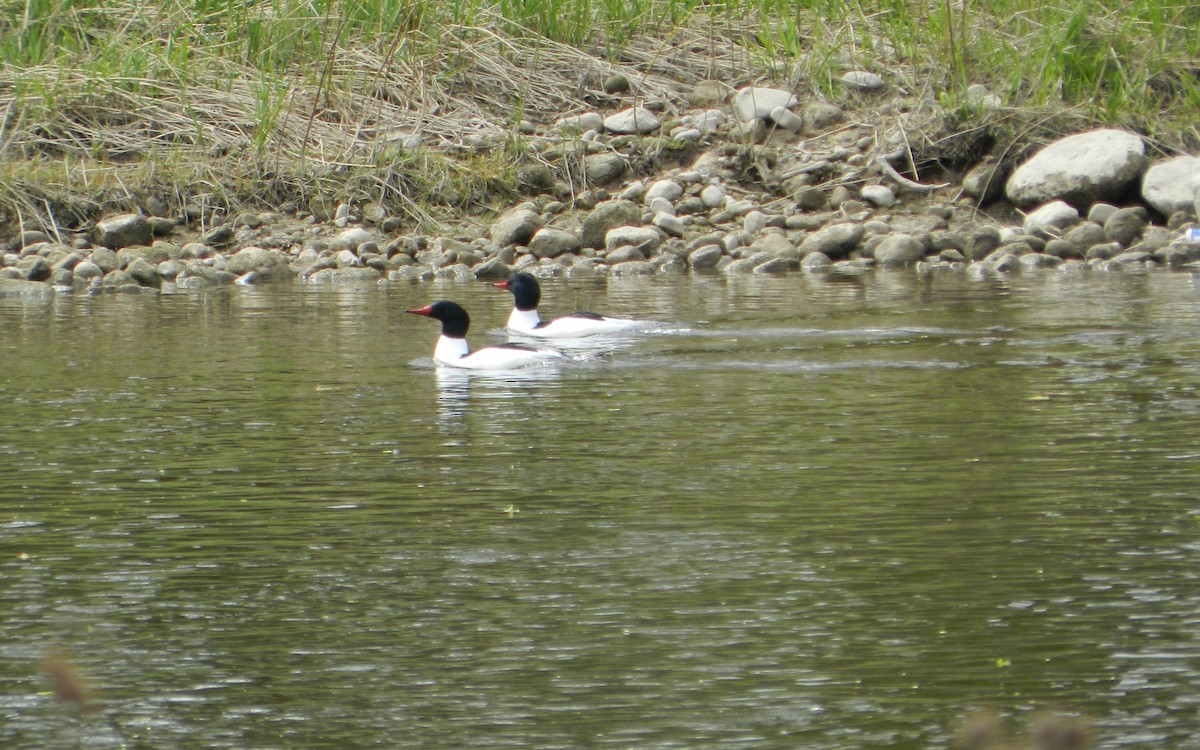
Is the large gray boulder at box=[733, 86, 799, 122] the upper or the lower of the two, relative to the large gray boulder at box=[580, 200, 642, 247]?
upper

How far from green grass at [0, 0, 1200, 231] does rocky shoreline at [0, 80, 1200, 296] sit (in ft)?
2.07

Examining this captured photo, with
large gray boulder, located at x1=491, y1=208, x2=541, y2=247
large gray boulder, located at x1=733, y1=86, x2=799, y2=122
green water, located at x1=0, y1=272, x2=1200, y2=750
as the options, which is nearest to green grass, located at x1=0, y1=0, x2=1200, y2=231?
large gray boulder, located at x1=733, y1=86, x2=799, y2=122

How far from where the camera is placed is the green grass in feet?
60.7

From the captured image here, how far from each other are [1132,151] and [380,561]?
13.3m

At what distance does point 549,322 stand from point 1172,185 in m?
7.43

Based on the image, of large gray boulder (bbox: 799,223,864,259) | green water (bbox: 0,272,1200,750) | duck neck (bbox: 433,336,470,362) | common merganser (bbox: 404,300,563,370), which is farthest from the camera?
large gray boulder (bbox: 799,223,864,259)

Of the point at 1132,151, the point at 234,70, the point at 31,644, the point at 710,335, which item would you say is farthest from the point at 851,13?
the point at 31,644

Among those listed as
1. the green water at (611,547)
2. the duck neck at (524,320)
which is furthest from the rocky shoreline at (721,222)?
the green water at (611,547)

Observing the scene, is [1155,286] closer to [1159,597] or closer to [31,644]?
[1159,597]

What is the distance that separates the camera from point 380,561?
537 cm

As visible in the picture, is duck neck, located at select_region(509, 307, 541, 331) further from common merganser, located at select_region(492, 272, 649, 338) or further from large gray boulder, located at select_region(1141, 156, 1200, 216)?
large gray boulder, located at select_region(1141, 156, 1200, 216)

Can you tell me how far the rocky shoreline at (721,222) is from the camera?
16516mm

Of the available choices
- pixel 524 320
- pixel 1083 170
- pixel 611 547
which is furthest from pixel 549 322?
pixel 1083 170

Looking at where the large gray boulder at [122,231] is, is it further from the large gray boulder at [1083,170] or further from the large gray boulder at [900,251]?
the large gray boulder at [1083,170]
